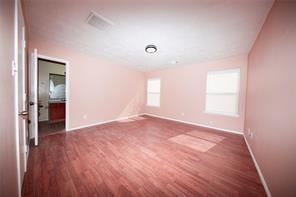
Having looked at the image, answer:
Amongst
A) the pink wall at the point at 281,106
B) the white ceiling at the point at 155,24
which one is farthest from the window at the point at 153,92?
the pink wall at the point at 281,106

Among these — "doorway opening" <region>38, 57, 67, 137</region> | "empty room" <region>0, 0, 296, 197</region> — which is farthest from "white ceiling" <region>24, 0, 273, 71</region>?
"doorway opening" <region>38, 57, 67, 137</region>

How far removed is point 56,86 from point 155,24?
4.92 metres

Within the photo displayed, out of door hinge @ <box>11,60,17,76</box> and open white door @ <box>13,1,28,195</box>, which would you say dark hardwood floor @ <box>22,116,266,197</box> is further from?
door hinge @ <box>11,60,17,76</box>

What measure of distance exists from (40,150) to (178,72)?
4.86 m

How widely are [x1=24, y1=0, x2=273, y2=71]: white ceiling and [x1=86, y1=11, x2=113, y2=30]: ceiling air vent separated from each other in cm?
7

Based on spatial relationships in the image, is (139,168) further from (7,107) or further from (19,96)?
(19,96)

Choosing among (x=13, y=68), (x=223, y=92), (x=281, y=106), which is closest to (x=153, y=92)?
(x=223, y=92)

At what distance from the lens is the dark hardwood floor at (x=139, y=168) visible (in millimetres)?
1460

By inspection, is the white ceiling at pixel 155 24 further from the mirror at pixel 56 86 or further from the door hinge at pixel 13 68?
the mirror at pixel 56 86

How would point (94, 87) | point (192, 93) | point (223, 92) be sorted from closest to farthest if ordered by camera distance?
point (223, 92), point (94, 87), point (192, 93)

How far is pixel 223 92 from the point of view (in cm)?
392

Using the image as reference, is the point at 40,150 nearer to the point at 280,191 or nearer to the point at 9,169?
the point at 9,169

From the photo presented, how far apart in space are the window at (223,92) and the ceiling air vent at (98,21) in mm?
3583

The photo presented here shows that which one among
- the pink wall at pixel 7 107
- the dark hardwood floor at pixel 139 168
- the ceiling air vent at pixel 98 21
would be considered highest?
the ceiling air vent at pixel 98 21
